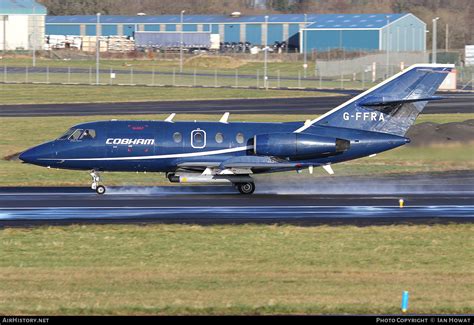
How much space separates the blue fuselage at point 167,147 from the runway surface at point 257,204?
1185 mm

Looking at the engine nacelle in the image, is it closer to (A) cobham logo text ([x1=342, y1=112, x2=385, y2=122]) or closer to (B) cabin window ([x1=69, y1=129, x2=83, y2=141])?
(A) cobham logo text ([x1=342, y1=112, x2=385, y2=122])

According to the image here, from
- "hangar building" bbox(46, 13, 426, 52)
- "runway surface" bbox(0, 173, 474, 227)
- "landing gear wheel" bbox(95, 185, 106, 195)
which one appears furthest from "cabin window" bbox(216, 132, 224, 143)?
"hangar building" bbox(46, 13, 426, 52)

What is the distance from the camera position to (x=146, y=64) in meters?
134

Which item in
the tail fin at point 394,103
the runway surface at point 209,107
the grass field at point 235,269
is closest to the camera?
the grass field at point 235,269

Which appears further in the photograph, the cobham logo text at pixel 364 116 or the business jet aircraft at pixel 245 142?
the cobham logo text at pixel 364 116

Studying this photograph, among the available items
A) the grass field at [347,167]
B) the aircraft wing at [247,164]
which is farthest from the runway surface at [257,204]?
the grass field at [347,167]

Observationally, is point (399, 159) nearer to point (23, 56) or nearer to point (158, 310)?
point (158, 310)

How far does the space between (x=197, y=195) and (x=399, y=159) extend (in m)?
13.2

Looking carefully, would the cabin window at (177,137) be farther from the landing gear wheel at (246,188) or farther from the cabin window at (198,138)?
the landing gear wheel at (246,188)

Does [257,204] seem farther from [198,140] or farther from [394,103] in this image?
[394,103]

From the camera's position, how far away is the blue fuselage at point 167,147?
122 ft

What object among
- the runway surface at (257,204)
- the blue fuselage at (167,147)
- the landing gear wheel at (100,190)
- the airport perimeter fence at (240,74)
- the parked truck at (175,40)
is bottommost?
the runway surface at (257,204)

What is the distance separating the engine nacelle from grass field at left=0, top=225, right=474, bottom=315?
26.7 ft

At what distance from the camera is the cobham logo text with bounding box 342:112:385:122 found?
123ft
